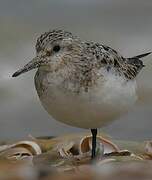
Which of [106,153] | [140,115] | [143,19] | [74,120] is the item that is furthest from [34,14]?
[74,120]

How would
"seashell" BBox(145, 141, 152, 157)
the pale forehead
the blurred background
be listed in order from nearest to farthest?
1. the pale forehead
2. "seashell" BBox(145, 141, 152, 157)
3. the blurred background

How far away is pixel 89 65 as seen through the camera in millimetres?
4891

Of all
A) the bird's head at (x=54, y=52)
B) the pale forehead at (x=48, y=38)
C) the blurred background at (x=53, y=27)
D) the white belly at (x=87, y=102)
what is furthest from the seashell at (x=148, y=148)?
the pale forehead at (x=48, y=38)

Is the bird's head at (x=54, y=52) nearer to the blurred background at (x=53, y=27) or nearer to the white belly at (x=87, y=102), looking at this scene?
the white belly at (x=87, y=102)

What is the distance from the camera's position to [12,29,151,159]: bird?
15.5ft

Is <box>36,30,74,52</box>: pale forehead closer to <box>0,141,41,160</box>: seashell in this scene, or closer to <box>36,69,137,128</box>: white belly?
<box>36,69,137,128</box>: white belly

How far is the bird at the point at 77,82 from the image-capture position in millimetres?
4727

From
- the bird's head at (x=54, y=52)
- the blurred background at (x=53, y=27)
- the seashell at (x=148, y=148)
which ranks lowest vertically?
the seashell at (x=148, y=148)

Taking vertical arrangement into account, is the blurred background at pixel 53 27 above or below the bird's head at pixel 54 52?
above

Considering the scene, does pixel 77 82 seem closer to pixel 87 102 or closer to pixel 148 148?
→ pixel 87 102

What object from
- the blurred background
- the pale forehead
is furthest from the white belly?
the blurred background

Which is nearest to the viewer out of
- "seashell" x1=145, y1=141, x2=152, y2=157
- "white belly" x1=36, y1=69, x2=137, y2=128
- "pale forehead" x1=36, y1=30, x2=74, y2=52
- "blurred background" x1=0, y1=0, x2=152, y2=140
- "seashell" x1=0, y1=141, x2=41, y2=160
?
"white belly" x1=36, y1=69, x2=137, y2=128

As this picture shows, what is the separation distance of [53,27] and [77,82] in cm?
395

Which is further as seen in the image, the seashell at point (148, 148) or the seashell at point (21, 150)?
the seashell at point (148, 148)
